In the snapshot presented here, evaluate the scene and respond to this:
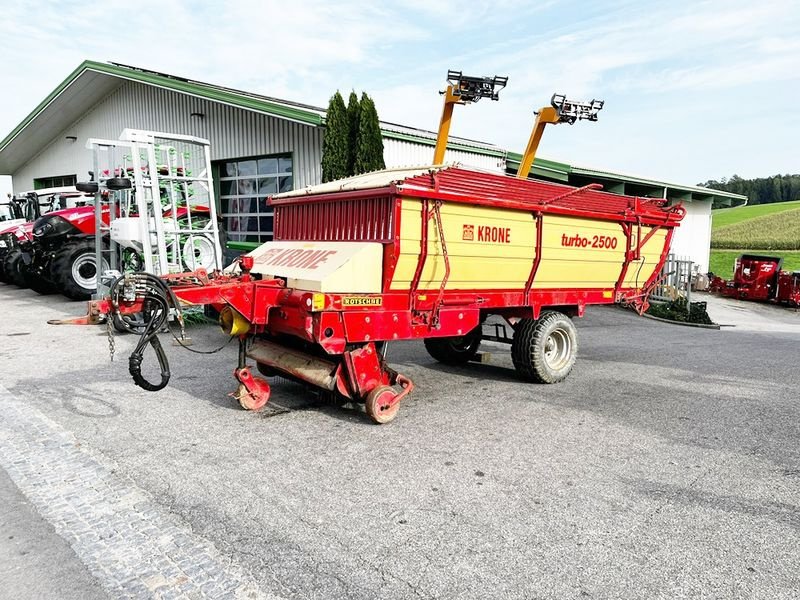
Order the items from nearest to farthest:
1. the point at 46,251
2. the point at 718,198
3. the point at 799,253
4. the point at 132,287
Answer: the point at 132,287 → the point at 46,251 → the point at 718,198 → the point at 799,253

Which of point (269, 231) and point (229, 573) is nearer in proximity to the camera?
point (229, 573)

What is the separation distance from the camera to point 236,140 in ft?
46.1

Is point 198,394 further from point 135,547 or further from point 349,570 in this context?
point 349,570

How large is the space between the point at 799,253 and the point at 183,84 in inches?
1336

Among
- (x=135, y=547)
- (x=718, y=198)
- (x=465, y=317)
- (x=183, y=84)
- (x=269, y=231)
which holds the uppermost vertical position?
(x=183, y=84)

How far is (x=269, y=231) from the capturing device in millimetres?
13766

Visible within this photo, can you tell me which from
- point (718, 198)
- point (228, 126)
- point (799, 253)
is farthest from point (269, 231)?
point (799, 253)

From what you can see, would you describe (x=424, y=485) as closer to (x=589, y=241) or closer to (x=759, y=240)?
(x=589, y=241)

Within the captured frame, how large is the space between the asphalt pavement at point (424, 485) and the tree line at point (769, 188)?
8380cm

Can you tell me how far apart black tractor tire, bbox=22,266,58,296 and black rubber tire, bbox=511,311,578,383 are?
1086 cm

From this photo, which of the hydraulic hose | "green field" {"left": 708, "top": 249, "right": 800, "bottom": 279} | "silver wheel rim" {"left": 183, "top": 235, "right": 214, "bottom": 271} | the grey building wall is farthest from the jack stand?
"green field" {"left": 708, "top": 249, "right": 800, "bottom": 279}

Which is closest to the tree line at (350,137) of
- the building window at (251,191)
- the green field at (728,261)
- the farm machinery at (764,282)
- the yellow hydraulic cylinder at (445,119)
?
the building window at (251,191)

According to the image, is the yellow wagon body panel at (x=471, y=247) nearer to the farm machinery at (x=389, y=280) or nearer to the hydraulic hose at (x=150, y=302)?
the farm machinery at (x=389, y=280)

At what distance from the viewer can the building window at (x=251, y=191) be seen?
13484 millimetres
